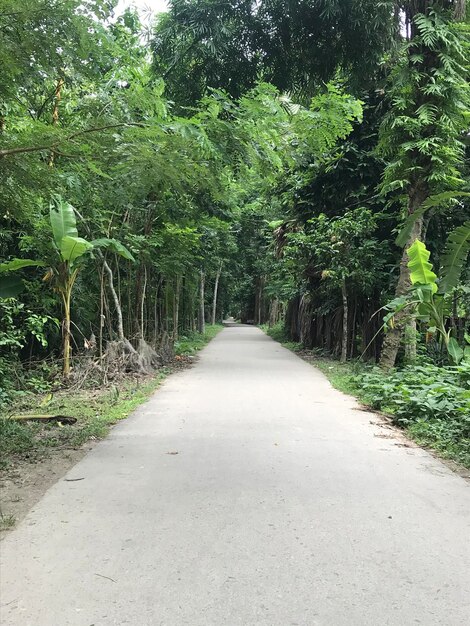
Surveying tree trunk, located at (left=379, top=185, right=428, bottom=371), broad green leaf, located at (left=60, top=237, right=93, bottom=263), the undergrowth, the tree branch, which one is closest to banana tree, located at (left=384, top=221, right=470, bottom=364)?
tree trunk, located at (left=379, top=185, right=428, bottom=371)

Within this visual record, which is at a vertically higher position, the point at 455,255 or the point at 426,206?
the point at 426,206

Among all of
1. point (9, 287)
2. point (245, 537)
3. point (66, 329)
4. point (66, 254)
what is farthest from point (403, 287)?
point (245, 537)

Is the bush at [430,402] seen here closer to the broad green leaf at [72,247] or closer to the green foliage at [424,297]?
the green foliage at [424,297]

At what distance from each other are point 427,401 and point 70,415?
5.33 metres

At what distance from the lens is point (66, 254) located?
902 cm

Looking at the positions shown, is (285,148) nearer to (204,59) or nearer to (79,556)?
(204,59)

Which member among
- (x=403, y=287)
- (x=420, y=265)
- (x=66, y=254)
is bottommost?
(x=403, y=287)

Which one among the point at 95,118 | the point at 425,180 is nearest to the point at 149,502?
the point at 95,118

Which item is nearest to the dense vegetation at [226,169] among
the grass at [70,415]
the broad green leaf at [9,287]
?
the broad green leaf at [9,287]

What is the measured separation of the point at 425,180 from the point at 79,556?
9285mm

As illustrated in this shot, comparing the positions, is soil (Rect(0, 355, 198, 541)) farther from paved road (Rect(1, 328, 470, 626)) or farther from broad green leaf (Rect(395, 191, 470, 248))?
broad green leaf (Rect(395, 191, 470, 248))

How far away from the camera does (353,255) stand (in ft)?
44.5

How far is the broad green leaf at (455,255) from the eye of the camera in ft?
25.2

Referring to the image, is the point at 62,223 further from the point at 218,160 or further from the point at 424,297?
the point at 424,297
